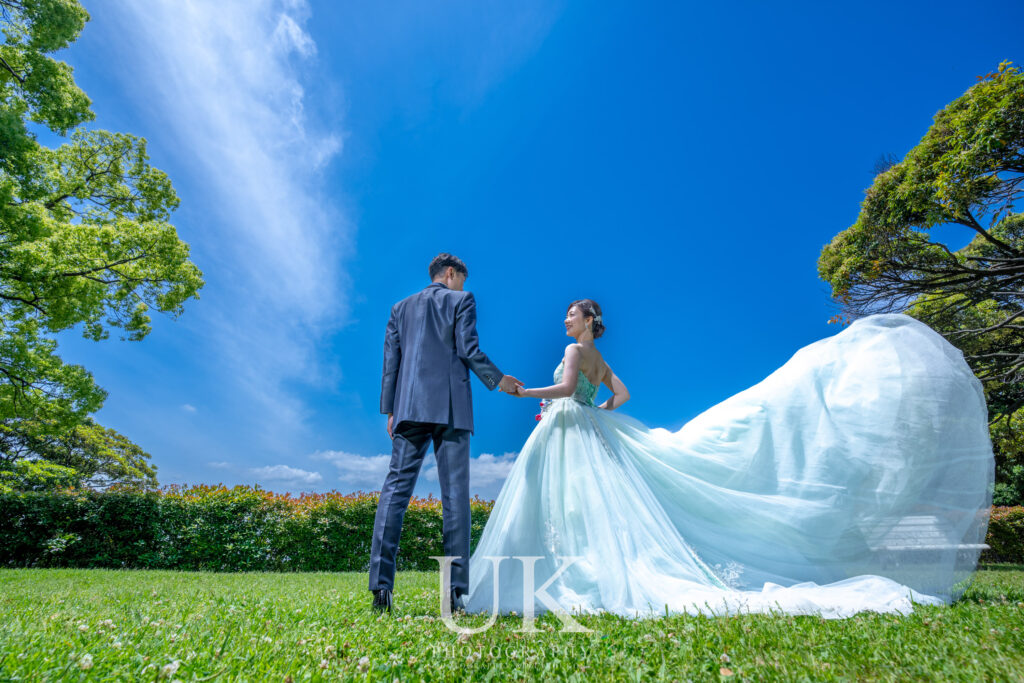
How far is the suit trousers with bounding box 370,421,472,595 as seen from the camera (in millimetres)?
3695

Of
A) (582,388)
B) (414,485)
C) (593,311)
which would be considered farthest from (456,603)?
(593,311)

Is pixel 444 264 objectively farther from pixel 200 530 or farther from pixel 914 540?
pixel 200 530

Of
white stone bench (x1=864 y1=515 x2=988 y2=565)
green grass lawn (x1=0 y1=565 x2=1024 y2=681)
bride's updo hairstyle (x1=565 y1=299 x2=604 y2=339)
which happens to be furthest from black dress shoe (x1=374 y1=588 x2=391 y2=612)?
white stone bench (x1=864 y1=515 x2=988 y2=565)

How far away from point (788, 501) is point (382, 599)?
10.7ft

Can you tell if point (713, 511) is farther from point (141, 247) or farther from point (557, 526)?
point (141, 247)

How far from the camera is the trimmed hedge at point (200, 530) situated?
10.1m

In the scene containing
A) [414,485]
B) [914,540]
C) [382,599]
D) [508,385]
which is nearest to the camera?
[382,599]

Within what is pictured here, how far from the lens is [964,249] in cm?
1296

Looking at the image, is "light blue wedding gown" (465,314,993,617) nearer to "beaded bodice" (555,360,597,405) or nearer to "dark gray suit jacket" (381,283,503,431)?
"beaded bodice" (555,360,597,405)

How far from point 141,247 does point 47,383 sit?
3697mm

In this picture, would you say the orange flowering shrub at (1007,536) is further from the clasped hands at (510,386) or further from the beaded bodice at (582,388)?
the clasped hands at (510,386)

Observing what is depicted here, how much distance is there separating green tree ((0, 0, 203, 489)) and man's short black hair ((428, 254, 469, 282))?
7.74 m

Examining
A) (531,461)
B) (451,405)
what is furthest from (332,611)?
(531,461)

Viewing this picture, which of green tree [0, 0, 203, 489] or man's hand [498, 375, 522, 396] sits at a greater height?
green tree [0, 0, 203, 489]
